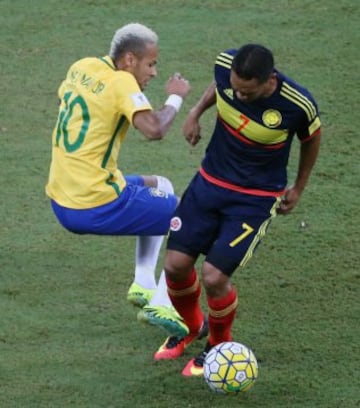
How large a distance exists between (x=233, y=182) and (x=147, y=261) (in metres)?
1.20

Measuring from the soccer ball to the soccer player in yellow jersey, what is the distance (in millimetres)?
631

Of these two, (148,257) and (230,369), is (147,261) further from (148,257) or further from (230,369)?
(230,369)

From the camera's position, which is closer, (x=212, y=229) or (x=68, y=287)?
(x=212, y=229)

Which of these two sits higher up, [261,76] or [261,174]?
[261,76]

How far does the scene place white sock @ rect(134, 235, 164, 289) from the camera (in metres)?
8.19

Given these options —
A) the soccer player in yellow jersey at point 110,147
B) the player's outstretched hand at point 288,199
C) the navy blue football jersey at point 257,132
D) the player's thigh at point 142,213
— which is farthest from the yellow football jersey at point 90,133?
the player's outstretched hand at point 288,199

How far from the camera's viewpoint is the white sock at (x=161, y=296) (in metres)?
7.83

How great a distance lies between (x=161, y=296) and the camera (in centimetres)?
789

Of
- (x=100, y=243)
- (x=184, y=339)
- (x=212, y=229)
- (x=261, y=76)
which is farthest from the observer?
(x=100, y=243)

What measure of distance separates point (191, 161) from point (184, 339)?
10.1 feet

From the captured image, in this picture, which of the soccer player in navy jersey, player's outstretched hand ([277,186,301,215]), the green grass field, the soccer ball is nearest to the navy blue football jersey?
the soccer player in navy jersey

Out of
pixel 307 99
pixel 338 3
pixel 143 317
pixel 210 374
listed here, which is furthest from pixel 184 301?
pixel 338 3

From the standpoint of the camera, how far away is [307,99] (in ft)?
23.5

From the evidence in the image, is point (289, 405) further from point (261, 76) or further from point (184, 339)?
point (261, 76)
